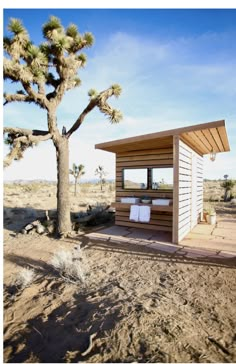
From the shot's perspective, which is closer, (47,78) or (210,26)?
(210,26)

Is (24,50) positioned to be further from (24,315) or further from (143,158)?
(24,315)

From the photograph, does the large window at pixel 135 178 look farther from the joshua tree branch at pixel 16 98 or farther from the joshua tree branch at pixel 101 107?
the joshua tree branch at pixel 16 98

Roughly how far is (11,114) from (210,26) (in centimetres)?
586

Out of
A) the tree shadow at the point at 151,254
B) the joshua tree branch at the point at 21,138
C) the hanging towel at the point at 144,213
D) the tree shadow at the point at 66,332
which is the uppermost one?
the joshua tree branch at the point at 21,138

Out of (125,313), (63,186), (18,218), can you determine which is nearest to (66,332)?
(125,313)

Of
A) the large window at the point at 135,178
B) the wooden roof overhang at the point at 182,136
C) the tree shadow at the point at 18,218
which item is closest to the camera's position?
the wooden roof overhang at the point at 182,136

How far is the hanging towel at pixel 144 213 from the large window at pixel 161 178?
3.22ft

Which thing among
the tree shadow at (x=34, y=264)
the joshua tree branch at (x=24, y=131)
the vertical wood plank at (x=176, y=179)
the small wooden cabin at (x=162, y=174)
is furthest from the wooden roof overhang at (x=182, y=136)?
the tree shadow at (x=34, y=264)

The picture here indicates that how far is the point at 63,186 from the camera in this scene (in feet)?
22.6

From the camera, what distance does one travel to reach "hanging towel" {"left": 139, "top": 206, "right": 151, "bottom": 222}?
6.86m

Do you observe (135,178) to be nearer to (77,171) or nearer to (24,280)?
(24,280)

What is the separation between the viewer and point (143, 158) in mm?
7652

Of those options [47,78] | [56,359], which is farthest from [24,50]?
[56,359]

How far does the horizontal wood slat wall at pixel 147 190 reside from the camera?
719 centimetres
